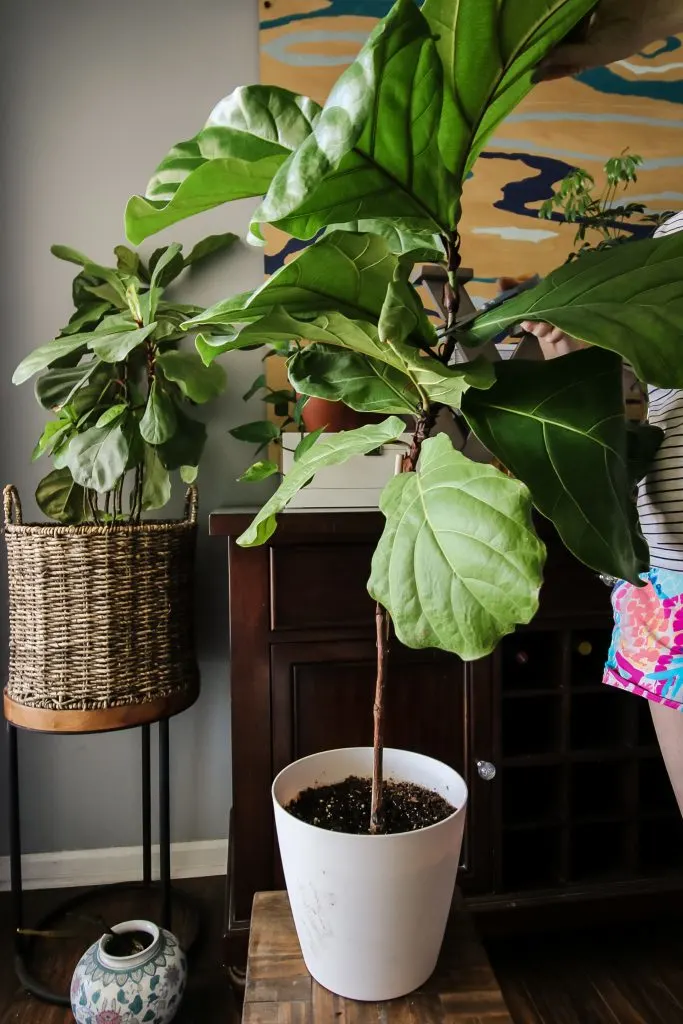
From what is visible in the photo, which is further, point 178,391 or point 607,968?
point 178,391

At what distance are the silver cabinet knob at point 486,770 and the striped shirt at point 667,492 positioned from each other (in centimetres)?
52

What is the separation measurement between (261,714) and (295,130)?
0.90 meters

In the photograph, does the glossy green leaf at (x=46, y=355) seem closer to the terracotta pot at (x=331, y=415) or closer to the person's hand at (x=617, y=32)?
the terracotta pot at (x=331, y=415)

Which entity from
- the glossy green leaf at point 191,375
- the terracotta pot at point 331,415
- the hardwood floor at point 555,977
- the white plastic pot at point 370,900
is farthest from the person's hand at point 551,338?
the hardwood floor at point 555,977

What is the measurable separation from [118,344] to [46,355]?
0.47 ft

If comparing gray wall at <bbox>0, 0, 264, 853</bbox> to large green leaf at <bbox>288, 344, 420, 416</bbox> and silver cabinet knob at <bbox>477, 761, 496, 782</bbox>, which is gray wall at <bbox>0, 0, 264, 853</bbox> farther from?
large green leaf at <bbox>288, 344, 420, 416</bbox>

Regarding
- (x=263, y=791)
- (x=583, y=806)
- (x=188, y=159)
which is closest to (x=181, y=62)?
(x=188, y=159)

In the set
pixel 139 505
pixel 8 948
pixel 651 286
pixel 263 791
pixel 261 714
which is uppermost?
pixel 651 286

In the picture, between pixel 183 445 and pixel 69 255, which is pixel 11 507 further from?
pixel 69 255

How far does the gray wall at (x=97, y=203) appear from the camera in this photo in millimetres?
1498

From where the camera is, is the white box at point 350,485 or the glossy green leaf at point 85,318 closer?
the white box at point 350,485

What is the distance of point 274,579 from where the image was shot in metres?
1.12

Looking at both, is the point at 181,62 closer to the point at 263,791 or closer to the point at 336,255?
the point at 336,255

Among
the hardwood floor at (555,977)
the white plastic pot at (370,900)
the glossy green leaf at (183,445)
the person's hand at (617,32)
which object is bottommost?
the hardwood floor at (555,977)
